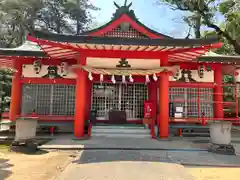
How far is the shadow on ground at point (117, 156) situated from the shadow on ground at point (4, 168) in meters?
1.78

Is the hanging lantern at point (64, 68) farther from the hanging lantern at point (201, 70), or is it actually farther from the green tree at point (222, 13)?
the green tree at point (222, 13)

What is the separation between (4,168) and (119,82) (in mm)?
7692

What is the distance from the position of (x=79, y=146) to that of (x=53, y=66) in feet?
18.5

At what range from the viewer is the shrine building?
9.64 m

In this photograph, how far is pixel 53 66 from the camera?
11914 millimetres

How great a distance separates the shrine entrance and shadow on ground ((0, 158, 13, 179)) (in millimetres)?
6476

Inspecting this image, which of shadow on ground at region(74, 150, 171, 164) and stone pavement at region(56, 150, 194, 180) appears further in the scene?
shadow on ground at region(74, 150, 171, 164)

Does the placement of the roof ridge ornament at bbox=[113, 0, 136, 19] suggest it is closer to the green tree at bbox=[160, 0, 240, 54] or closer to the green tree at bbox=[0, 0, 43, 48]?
the green tree at bbox=[160, 0, 240, 54]

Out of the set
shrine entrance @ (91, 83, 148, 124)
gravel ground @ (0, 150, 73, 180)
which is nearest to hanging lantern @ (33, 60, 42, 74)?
shrine entrance @ (91, 83, 148, 124)

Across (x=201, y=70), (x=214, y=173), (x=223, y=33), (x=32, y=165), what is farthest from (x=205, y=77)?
(x=223, y=33)

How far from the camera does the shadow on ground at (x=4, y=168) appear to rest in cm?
510

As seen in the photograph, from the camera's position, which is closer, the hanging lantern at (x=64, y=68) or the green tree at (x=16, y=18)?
the hanging lantern at (x=64, y=68)

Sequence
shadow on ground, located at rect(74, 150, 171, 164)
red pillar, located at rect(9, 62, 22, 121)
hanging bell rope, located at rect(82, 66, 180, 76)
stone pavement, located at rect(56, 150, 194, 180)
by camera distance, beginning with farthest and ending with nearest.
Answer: red pillar, located at rect(9, 62, 22, 121), hanging bell rope, located at rect(82, 66, 180, 76), shadow on ground, located at rect(74, 150, 171, 164), stone pavement, located at rect(56, 150, 194, 180)

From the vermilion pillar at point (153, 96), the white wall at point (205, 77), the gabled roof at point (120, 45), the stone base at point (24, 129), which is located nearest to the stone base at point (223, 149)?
the gabled roof at point (120, 45)
